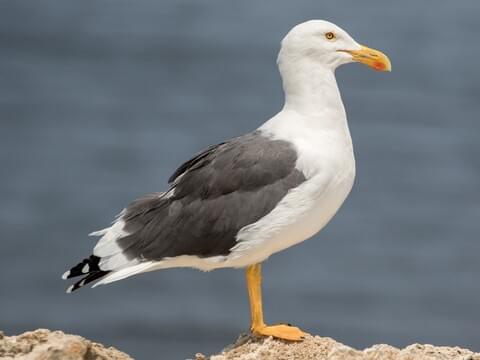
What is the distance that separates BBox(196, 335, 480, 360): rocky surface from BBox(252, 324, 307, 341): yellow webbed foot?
0.04 metres

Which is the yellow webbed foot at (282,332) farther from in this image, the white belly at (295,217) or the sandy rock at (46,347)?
the sandy rock at (46,347)

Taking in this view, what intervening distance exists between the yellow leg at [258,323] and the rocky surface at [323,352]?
0.15ft

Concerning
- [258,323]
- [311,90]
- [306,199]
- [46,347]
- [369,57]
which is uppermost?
[369,57]

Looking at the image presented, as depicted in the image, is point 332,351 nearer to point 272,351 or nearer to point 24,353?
point 272,351

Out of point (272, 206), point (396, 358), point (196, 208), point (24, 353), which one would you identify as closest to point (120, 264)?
point (196, 208)

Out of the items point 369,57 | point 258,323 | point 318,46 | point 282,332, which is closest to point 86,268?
point 258,323

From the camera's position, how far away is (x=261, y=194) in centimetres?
591

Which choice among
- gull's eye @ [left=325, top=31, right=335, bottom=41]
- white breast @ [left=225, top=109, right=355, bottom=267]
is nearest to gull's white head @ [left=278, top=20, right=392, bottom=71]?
gull's eye @ [left=325, top=31, right=335, bottom=41]

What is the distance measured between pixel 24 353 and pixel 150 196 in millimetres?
2036

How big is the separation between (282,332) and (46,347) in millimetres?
1678

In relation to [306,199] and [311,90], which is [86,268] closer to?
[306,199]

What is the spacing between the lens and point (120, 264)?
5.97 m

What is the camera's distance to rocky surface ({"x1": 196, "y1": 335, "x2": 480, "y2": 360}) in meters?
5.03

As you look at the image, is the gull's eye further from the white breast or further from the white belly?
the white belly
